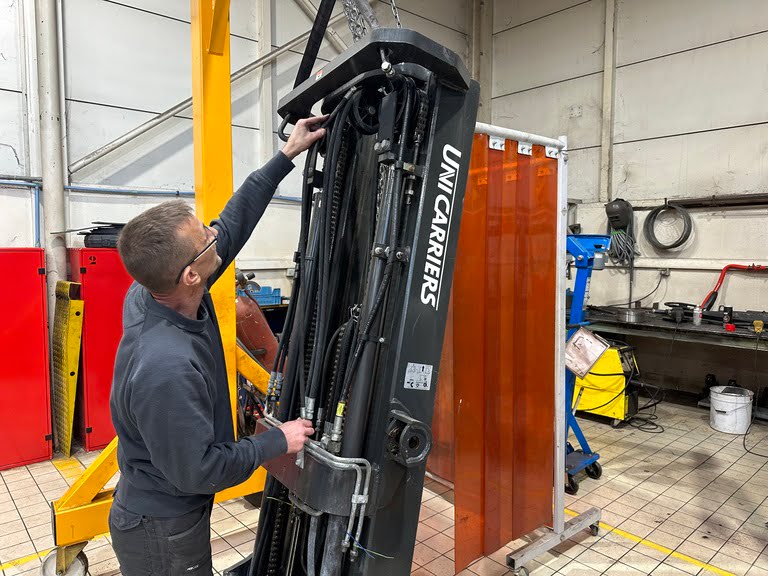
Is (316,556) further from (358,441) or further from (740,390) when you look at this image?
(740,390)

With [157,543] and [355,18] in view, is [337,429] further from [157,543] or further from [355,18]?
[355,18]

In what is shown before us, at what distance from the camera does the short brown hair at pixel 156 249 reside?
4.56 feet

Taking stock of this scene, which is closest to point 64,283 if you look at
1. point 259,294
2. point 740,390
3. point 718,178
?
point 259,294

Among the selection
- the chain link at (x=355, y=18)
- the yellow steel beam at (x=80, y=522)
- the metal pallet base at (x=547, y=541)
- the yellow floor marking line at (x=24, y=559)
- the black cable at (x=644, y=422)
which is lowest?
the yellow floor marking line at (x=24, y=559)

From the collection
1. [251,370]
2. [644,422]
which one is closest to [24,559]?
[251,370]

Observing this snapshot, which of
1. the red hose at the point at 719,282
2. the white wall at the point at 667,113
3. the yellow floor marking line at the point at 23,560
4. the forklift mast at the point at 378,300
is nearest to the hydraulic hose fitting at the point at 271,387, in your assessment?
the forklift mast at the point at 378,300

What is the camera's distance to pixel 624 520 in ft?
11.2

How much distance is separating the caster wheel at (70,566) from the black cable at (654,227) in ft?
21.2

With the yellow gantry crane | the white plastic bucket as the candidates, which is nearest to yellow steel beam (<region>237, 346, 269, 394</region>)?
the yellow gantry crane

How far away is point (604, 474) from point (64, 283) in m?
4.84

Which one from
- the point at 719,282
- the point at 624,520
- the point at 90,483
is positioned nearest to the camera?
the point at 90,483

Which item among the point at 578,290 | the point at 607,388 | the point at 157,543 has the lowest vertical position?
the point at 607,388

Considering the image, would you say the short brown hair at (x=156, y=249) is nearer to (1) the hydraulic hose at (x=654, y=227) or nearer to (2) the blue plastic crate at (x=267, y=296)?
(2) the blue plastic crate at (x=267, y=296)

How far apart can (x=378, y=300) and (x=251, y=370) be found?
1896mm
